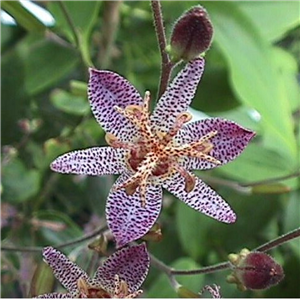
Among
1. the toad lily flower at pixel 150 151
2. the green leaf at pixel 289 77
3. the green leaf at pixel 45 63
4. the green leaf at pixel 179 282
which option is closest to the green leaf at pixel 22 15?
the green leaf at pixel 45 63

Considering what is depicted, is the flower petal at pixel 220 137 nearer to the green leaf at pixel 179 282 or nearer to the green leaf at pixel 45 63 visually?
the green leaf at pixel 179 282

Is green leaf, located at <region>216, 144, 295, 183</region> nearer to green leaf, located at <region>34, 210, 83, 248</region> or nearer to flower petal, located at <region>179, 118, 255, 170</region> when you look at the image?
green leaf, located at <region>34, 210, 83, 248</region>

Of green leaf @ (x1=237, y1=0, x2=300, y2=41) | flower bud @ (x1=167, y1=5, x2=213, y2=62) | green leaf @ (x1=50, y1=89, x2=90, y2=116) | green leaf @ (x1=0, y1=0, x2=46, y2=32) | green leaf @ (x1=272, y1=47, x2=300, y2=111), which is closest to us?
flower bud @ (x1=167, y1=5, x2=213, y2=62)

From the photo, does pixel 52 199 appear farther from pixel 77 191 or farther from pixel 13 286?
pixel 13 286

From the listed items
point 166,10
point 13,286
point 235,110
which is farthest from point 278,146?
point 13,286

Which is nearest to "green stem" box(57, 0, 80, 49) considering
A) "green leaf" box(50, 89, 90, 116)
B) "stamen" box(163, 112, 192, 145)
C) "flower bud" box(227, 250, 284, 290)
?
"green leaf" box(50, 89, 90, 116)
